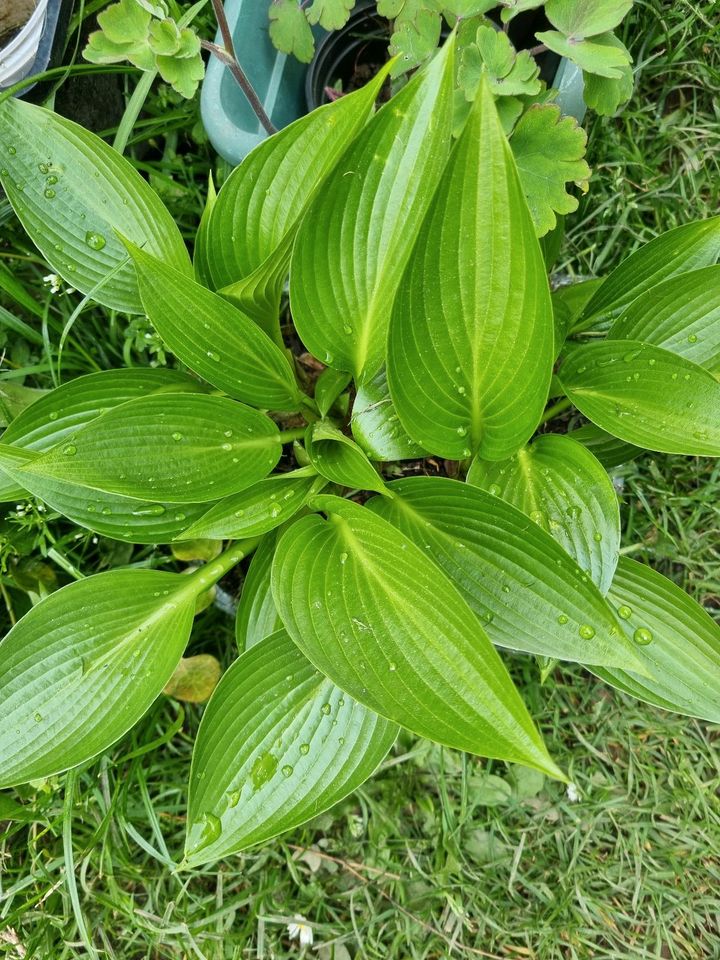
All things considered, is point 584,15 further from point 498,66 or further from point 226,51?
point 226,51

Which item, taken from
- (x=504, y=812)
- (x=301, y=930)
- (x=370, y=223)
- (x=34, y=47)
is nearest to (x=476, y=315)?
(x=370, y=223)

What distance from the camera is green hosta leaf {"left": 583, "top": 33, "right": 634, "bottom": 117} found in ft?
2.92

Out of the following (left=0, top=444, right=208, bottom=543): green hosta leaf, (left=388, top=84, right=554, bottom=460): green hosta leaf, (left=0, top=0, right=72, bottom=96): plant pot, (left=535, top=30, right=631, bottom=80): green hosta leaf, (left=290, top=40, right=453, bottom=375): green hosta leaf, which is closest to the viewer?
(left=388, top=84, right=554, bottom=460): green hosta leaf

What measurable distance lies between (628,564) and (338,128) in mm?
687

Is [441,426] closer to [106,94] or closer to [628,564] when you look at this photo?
[628,564]

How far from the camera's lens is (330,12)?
909mm

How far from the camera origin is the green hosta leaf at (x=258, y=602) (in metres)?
1.02

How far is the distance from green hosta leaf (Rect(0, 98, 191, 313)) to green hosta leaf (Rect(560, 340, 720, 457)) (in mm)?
585

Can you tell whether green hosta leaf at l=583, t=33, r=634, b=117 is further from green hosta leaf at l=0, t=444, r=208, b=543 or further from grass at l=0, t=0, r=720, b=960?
green hosta leaf at l=0, t=444, r=208, b=543

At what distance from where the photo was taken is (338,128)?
829mm

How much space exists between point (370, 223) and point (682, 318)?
0.43 m

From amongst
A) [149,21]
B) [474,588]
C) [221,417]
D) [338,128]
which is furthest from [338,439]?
[149,21]

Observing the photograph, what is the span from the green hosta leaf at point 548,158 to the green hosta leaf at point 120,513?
0.63 m

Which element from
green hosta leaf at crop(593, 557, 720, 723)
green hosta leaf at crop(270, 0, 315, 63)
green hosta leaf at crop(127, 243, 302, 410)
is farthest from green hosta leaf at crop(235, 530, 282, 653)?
green hosta leaf at crop(270, 0, 315, 63)
